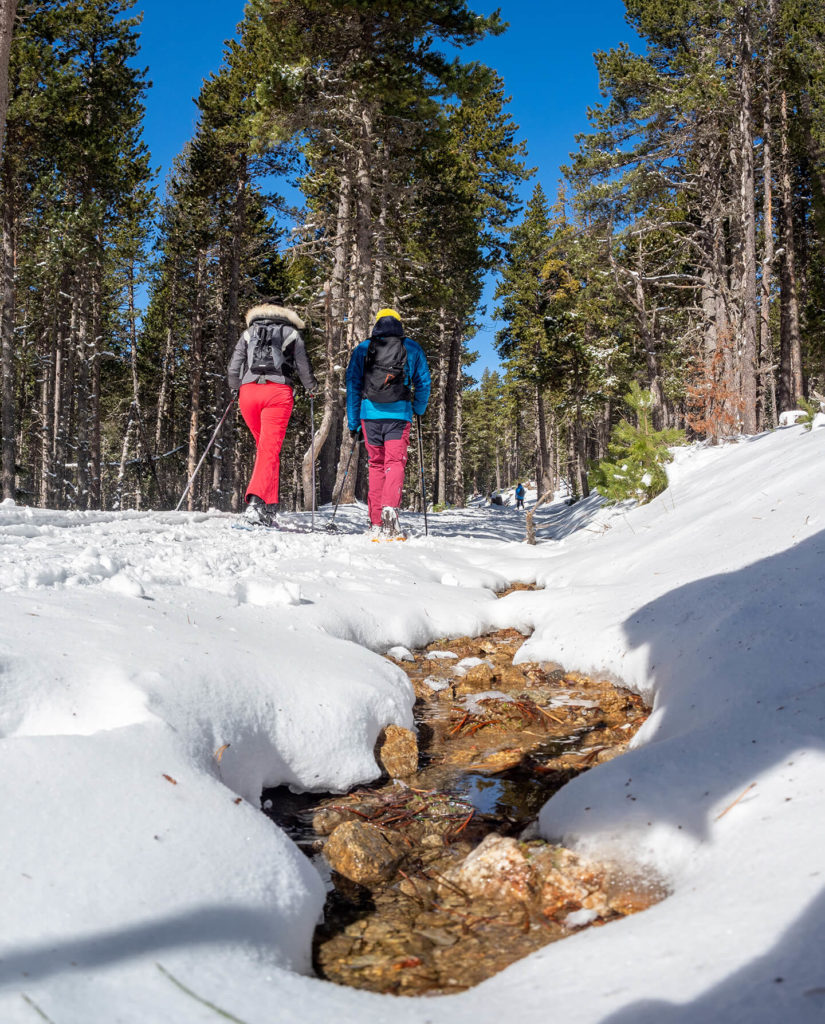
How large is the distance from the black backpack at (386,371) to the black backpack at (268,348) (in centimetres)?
93

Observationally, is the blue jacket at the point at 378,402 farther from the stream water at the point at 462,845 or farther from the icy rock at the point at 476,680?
the stream water at the point at 462,845

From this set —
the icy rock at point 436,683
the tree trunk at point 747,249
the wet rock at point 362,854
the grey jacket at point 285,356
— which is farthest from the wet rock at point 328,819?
the tree trunk at point 747,249

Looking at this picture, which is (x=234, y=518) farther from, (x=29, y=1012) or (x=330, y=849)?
(x=29, y=1012)

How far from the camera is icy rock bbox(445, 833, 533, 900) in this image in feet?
5.40

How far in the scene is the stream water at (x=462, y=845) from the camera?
1464 mm

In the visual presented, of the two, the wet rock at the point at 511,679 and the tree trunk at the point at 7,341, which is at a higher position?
the tree trunk at the point at 7,341

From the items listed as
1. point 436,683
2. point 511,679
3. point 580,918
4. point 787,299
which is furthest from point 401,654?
point 787,299

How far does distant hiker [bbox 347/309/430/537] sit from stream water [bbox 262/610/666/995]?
4.18m

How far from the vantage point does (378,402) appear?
7203 millimetres

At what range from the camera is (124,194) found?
19.7m

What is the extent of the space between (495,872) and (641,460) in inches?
271

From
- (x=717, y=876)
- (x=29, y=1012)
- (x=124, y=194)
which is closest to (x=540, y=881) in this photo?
(x=717, y=876)

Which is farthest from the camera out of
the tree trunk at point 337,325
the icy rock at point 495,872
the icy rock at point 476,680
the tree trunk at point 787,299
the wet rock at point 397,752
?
the tree trunk at point 787,299

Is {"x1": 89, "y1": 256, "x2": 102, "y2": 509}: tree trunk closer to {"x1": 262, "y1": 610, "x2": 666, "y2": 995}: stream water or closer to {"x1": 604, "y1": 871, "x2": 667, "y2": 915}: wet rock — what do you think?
{"x1": 262, "y1": 610, "x2": 666, "y2": 995}: stream water
